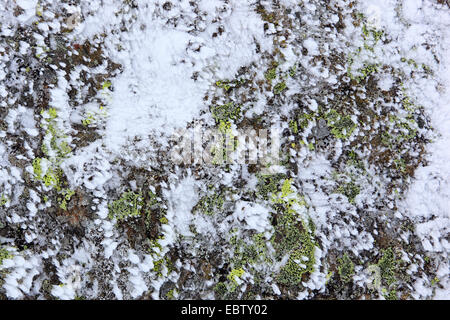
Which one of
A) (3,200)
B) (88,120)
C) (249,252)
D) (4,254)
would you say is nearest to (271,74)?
(249,252)

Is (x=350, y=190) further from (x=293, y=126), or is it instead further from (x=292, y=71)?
(x=292, y=71)

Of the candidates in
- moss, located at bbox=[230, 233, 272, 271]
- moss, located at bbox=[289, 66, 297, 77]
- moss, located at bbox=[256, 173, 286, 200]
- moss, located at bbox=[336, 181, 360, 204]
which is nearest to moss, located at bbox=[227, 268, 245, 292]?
moss, located at bbox=[230, 233, 272, 271]

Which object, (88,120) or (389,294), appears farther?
(389,294)

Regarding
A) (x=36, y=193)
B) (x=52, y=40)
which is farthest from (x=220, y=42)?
(x=36, y=193)

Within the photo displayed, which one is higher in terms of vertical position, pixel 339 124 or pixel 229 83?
pixel 229 83

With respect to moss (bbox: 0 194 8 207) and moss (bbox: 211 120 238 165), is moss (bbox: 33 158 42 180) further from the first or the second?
moss (bbox: 211 120 238 165)

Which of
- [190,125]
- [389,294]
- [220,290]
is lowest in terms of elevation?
[389,294]

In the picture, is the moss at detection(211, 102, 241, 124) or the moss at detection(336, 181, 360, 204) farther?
the moss at detection(336, 181, 360, 204)
